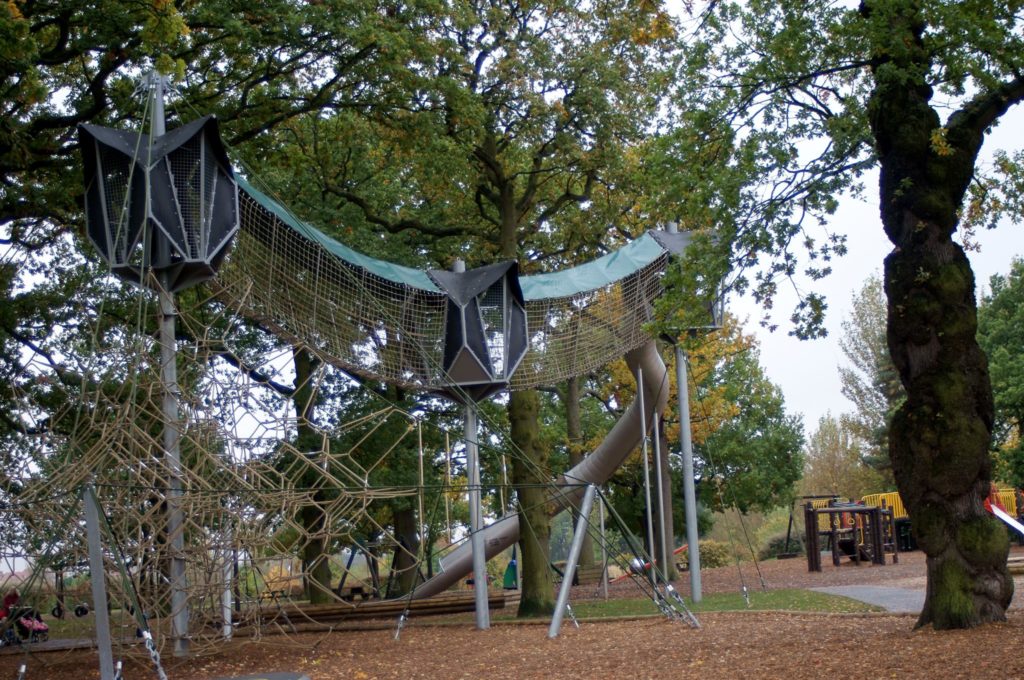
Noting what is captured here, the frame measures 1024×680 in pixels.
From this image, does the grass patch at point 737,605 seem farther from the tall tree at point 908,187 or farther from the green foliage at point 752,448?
the green foliage at point 752,448

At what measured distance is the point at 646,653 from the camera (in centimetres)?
1005

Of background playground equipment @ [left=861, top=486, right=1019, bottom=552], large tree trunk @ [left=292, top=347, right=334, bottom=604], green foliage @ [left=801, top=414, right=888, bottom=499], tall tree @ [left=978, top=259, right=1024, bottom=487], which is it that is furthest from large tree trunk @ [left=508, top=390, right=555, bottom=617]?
green foliage @ [left=801, top=414, right=888, bottom=499]

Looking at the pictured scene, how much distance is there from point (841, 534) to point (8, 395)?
18.8 meters

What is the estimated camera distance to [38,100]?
1235 centimetres

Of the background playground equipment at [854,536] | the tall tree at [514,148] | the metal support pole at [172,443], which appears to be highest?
the tall tree at [514,148]

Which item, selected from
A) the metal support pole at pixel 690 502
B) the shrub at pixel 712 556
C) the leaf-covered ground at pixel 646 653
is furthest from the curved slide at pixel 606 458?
the shrub at pixel 712 556

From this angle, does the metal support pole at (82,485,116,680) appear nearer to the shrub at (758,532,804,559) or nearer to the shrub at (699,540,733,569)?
the shrub at (699,540,733,569)

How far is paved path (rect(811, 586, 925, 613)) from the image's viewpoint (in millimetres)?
12906

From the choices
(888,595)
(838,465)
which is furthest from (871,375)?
(888,595)

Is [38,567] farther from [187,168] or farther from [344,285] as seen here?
[344,285]

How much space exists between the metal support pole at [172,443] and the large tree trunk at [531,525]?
6476mm

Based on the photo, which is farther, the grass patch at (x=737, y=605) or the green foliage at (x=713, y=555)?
the green foliage at (x=713, y=555)

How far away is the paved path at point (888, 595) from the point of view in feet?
42.3

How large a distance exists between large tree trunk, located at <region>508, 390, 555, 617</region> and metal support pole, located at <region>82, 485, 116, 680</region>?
852cm
